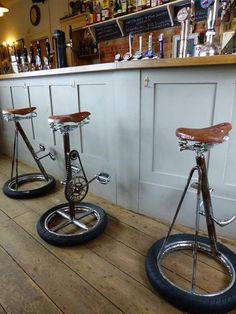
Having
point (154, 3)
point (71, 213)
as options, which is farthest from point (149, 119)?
point (154, 3)

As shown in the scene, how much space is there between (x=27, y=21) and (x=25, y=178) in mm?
5001

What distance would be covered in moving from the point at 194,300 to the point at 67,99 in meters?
1.71

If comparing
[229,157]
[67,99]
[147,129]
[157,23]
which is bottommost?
[229,157]

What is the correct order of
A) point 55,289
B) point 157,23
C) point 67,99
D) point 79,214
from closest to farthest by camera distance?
point 55,289 < point 79,214 < point 67,99 < point 157,23

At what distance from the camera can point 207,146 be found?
3.34 feet

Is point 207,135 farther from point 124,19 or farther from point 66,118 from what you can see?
point 124,19

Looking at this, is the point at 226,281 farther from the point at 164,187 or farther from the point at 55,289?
the point at 55,289

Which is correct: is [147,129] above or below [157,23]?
below

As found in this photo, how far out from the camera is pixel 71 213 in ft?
5.44

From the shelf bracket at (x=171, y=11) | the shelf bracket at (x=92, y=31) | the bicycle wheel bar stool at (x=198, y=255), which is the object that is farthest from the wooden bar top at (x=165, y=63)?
the shelf bracket at (x=92, y=31)

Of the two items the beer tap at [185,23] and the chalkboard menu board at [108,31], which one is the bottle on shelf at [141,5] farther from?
the beer tap at [185,23]

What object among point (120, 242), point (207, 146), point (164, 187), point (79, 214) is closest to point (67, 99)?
point (79, 214)

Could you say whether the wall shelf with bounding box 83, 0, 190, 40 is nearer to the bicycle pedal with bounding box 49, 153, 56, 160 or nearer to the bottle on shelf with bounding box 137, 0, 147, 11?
the bottle on shelf with bounding box 137, 0, 147, 11

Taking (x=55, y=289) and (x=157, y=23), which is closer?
(x=55, y=289)
